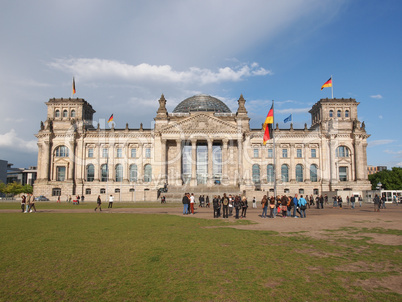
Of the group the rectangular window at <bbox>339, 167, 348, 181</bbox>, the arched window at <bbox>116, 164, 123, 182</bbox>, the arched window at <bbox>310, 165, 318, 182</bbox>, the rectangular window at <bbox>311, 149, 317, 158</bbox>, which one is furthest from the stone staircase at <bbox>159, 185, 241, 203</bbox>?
the rectangular window at <bbox>339, 167, 348, 181</bbox>

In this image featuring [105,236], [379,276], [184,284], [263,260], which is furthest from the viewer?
[105,236]

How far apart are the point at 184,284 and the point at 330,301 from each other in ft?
12.0

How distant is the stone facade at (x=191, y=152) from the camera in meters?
78.6

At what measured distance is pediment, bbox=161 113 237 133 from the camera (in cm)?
7800

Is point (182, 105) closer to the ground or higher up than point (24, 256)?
higher up

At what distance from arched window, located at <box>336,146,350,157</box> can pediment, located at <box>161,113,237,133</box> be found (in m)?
27.9

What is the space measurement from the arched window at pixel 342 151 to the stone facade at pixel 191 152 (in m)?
0.24

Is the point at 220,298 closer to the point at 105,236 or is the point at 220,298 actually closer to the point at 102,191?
the point at 105,236

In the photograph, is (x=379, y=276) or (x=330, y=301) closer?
(x=330, y=301)

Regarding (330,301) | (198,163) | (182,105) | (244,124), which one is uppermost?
(182,105)

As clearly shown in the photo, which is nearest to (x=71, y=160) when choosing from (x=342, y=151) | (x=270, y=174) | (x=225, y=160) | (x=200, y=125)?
(x=200, y=125)

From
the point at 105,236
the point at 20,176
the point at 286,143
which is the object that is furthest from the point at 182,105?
the point at 20,176

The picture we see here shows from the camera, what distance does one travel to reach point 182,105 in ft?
309

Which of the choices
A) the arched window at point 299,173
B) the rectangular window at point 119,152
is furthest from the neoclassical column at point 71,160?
the arched window at point 299,173
